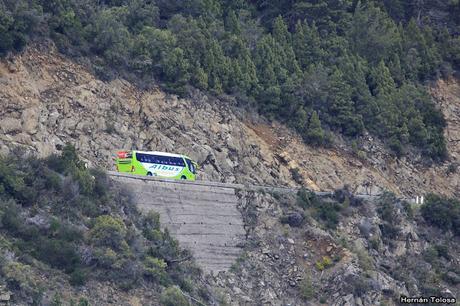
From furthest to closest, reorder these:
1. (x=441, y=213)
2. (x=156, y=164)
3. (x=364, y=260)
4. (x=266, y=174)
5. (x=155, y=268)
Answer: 1. (x=441, y=213)
2. (x=266, y=174)
3. (x=364, y=260)
4. (x=156, y=164)
5. (x=155, y=268)

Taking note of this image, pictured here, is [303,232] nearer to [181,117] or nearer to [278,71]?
[181,117]

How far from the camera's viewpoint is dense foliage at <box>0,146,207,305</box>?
58.5 m

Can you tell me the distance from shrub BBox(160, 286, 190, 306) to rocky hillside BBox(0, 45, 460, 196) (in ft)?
31.4

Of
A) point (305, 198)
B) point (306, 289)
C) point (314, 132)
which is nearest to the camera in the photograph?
point (306, 289)

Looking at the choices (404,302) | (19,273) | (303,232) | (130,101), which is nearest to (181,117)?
(130,101)

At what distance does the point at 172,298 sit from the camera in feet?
196

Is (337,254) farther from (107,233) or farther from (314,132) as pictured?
(107,233)

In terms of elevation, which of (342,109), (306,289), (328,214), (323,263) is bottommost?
(342,109)

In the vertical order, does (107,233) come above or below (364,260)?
above

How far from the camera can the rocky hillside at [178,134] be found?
68312 mm

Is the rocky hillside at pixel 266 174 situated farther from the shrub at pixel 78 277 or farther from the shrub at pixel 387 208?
the shrub at pixel 78 277

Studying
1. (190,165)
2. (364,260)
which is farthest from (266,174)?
(364,260)

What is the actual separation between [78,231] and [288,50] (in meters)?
28.9

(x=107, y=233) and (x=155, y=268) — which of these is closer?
(x=107, y=233)
